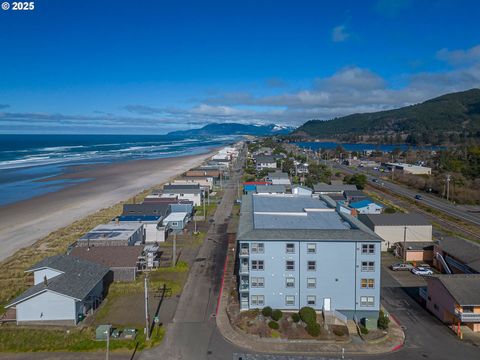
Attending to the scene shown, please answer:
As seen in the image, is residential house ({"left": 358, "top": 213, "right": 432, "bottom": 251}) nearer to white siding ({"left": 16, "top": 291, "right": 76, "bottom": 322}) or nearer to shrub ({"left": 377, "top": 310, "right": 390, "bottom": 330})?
shrub ({"left": 377, "top": 310, "right": 390, "bottom": 330})

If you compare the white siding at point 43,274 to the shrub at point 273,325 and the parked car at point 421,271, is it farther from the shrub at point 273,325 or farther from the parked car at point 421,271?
the parked car at point 421,271

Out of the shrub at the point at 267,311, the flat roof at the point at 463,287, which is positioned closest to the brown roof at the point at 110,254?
the shrub at the point at 267,311

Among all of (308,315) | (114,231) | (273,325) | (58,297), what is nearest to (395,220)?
(308,315)

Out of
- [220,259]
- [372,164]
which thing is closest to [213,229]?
[220,259]

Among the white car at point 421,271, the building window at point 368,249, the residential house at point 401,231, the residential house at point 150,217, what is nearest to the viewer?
the building window at point 368,249

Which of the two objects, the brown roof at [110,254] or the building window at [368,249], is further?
the brown roof at [110,254]

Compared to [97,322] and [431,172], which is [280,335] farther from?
[431,172]

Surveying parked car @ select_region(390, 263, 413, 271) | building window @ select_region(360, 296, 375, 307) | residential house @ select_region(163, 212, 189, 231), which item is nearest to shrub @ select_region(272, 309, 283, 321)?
building window @ select_region(360, 296, 375, 307)
